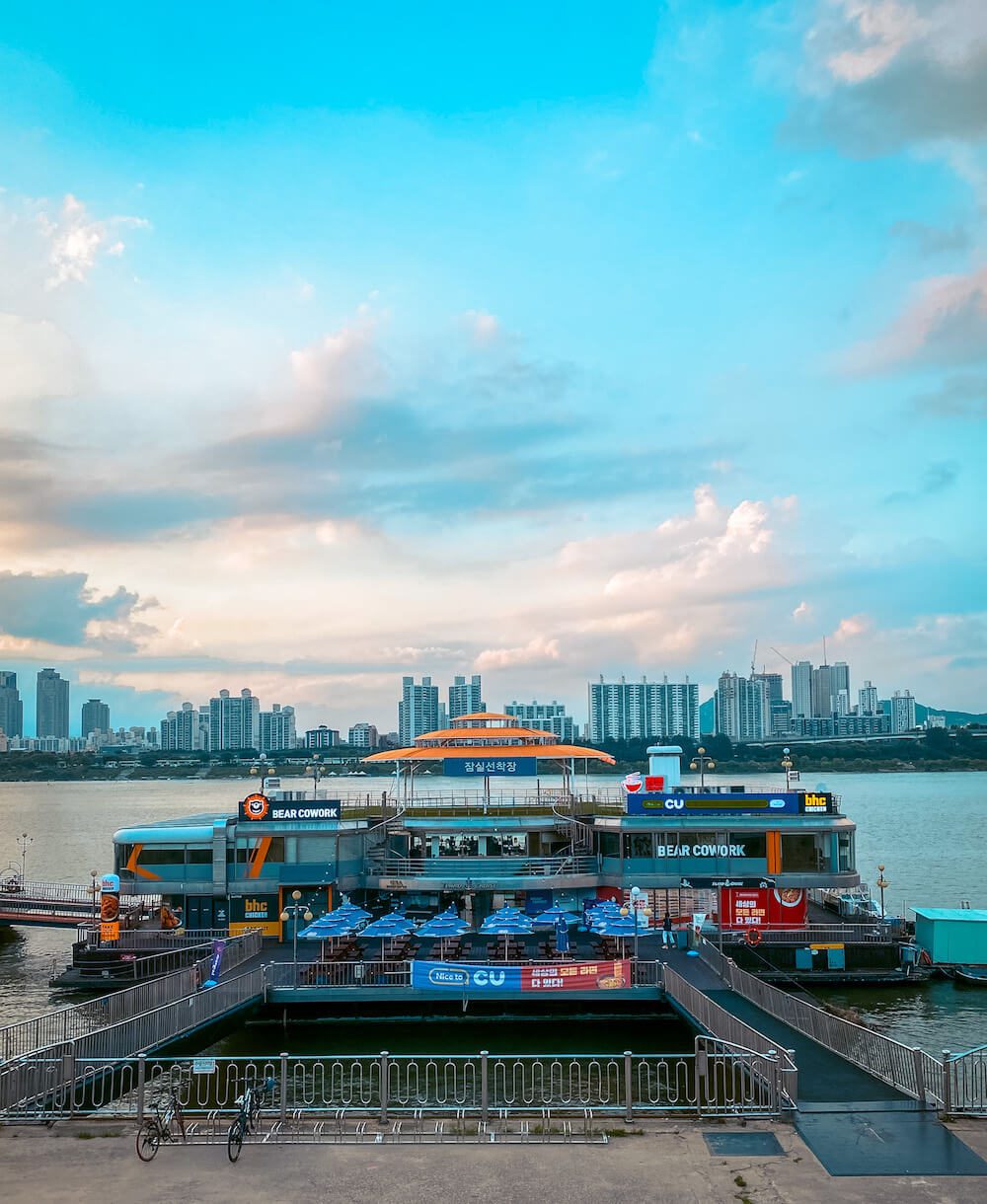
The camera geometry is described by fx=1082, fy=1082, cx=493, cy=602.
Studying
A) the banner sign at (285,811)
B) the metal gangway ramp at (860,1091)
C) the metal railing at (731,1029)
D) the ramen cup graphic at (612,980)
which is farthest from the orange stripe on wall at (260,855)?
the metal gangway ramp at (860,1091)

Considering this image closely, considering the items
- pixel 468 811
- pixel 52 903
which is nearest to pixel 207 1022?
pixel 468 811

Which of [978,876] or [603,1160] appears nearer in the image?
[603,1160]

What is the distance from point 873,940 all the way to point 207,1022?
28.2 metres

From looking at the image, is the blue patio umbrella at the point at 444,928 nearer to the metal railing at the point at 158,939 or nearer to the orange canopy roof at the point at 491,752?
the metal railing at the point at 158,939

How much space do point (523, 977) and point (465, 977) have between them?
2.09 metres

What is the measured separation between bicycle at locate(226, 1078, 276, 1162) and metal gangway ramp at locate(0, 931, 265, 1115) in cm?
359

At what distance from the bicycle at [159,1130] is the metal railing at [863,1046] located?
15.6 m

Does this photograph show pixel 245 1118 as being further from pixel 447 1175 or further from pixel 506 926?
pixel 506 926

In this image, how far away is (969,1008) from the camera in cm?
4284

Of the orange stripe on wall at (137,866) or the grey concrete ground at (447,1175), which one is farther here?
the orange stripe on wall at (137,866)

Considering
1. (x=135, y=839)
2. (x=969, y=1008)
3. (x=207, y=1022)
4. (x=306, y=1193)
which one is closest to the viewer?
(x=306, y=1193)

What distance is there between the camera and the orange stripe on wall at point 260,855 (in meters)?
49.9

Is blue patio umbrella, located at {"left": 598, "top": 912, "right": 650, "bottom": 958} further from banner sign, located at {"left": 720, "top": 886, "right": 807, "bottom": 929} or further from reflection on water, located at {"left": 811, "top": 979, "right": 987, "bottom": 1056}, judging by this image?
reflection on water, located at {"left": 811, "top": 979, "right": 987, "bottom": 1056}

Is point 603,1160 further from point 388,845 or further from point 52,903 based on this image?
point 52,903
